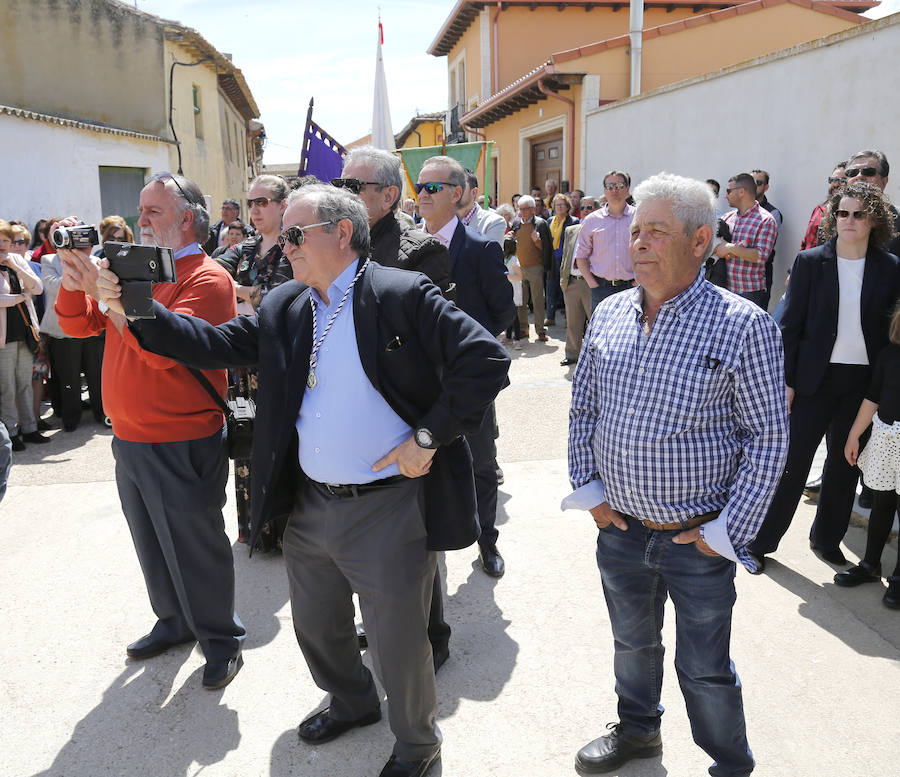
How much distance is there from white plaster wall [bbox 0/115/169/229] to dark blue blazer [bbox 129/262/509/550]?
9.34 metres

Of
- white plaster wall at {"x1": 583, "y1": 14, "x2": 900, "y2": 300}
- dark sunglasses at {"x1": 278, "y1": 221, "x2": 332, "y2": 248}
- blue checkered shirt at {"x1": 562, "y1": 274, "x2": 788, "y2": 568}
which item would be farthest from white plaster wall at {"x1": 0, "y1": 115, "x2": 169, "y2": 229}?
blue checkered shirt at {"x1": 562, "y1": 274, "x2": 788, "y2": 568}

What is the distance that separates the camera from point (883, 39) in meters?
6.28

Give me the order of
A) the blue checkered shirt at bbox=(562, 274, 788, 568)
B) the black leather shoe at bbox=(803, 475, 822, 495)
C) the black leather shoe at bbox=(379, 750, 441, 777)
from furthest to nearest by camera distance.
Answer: the black leather shoe at bbox=(803, 475, 822, 495), the black leather shoe at bbox=(379, 750, 441, 777), the blue checkered shirt at bbox=(562, 274, 788, 568)

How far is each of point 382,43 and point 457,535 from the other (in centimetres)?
1264

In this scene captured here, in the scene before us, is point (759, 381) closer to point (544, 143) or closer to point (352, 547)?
point (352, 547)

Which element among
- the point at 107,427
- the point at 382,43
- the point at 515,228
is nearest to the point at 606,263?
the point at 515,228

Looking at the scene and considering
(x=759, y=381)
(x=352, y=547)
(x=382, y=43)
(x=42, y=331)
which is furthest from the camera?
(x=382, y=43)

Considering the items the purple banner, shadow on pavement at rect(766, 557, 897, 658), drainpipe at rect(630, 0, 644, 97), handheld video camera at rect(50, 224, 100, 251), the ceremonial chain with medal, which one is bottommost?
shadow on pavement at rect(766, 557, 897, 658)

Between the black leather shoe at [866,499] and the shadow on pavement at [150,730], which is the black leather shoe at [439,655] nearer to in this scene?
the shadow on pavement at [150,730]

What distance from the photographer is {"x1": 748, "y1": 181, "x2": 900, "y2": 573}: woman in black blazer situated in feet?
12.2

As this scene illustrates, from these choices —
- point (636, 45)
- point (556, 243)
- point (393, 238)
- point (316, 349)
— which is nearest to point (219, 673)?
point (316, 349)

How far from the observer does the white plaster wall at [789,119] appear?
637 centimetres

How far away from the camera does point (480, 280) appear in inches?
159

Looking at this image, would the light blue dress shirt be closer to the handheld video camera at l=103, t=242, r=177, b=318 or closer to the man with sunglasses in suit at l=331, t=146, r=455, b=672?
the handheld video camera at l=103, t=242, r=177, b=318
